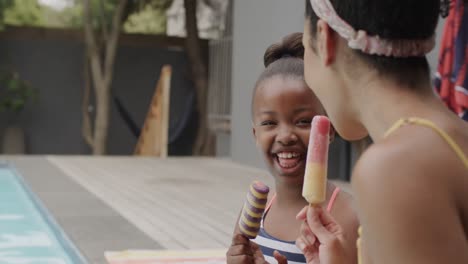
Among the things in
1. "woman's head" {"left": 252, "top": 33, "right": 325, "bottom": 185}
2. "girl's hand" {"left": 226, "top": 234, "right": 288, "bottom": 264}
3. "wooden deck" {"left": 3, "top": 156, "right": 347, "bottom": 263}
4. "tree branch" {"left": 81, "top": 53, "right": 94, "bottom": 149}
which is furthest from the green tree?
"girl's hand" {"left": 226, "top": 234, "right": 288, "bottom": 264}

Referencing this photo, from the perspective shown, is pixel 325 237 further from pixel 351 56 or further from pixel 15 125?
pixel 15 125

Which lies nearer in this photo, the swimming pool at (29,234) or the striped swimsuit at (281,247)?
the striped swimsuit at (281,247)

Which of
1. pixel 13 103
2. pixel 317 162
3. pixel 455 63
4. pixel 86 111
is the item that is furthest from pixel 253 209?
pixel 86 111

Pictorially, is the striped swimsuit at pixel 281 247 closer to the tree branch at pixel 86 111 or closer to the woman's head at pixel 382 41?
the woman's head at pixel 382 41

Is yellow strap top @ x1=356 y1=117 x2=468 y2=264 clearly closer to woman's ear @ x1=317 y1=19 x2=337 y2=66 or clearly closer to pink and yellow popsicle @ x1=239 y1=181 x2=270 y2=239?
woman's ear @ x1=317 y1=19 x2=337 y2=66

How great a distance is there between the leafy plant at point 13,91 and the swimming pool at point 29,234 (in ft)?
20.0

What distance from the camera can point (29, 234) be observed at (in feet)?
16.1

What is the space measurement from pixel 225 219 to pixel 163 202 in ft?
2.94

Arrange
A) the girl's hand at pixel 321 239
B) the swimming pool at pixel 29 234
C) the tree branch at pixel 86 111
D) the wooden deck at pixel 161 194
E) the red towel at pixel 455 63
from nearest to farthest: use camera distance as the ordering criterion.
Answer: the girl's hand at pixel 321 239, the red towel at pixel 455 63, the swimming pool at pixel 29 234, the wooden deck at pixel 161 194, the tree branch at pixel 86 111

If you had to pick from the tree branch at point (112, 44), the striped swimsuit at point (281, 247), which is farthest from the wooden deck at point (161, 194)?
the tree branch at point (112, 44)

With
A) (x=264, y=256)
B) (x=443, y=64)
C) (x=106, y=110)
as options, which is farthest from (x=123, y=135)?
(x=264, y=256)

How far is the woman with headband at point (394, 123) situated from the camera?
3.47 ft

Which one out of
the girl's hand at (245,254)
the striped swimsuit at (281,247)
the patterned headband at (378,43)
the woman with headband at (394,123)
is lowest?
the striped swimsuit at (281,247)

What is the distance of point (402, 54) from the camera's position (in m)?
1.18
